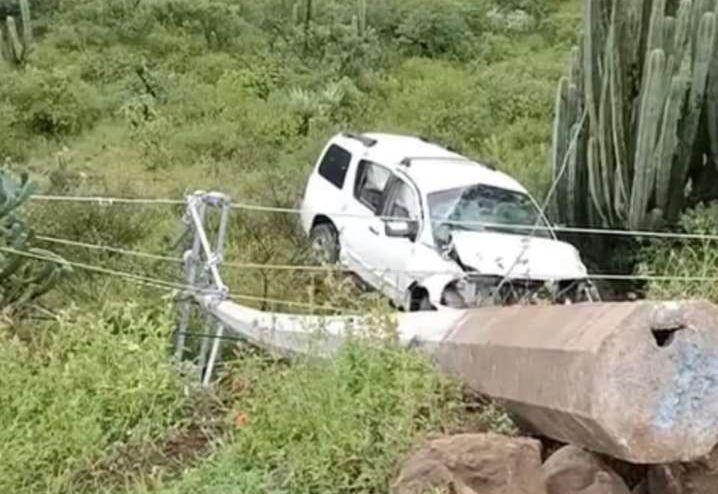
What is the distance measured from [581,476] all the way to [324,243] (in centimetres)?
764

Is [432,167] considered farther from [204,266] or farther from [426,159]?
[204,266]

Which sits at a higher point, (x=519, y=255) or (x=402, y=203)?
(x=519, y=255)

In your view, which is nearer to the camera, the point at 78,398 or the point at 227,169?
the point at 78,398

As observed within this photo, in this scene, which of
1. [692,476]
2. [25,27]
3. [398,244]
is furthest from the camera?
[25,27]

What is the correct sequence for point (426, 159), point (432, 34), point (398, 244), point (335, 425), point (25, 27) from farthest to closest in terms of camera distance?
point (432, 34)
point (25, 27)
point (426, 159)
point (398, 244)
point (335, 425)

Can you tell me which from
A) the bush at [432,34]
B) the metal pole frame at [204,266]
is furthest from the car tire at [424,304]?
the bush at [432,34]

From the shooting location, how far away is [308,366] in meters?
5.39

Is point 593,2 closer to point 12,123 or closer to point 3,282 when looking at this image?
point 3,282

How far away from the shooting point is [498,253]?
9.94 meters

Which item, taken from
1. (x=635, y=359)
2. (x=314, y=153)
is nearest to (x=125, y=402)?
(x=635, y=359)

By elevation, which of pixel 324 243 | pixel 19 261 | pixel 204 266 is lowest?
pixel 324 243

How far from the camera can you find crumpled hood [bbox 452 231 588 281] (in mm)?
9578

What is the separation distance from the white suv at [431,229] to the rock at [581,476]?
14.0 ft

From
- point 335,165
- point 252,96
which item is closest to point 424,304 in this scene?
point 335,165
